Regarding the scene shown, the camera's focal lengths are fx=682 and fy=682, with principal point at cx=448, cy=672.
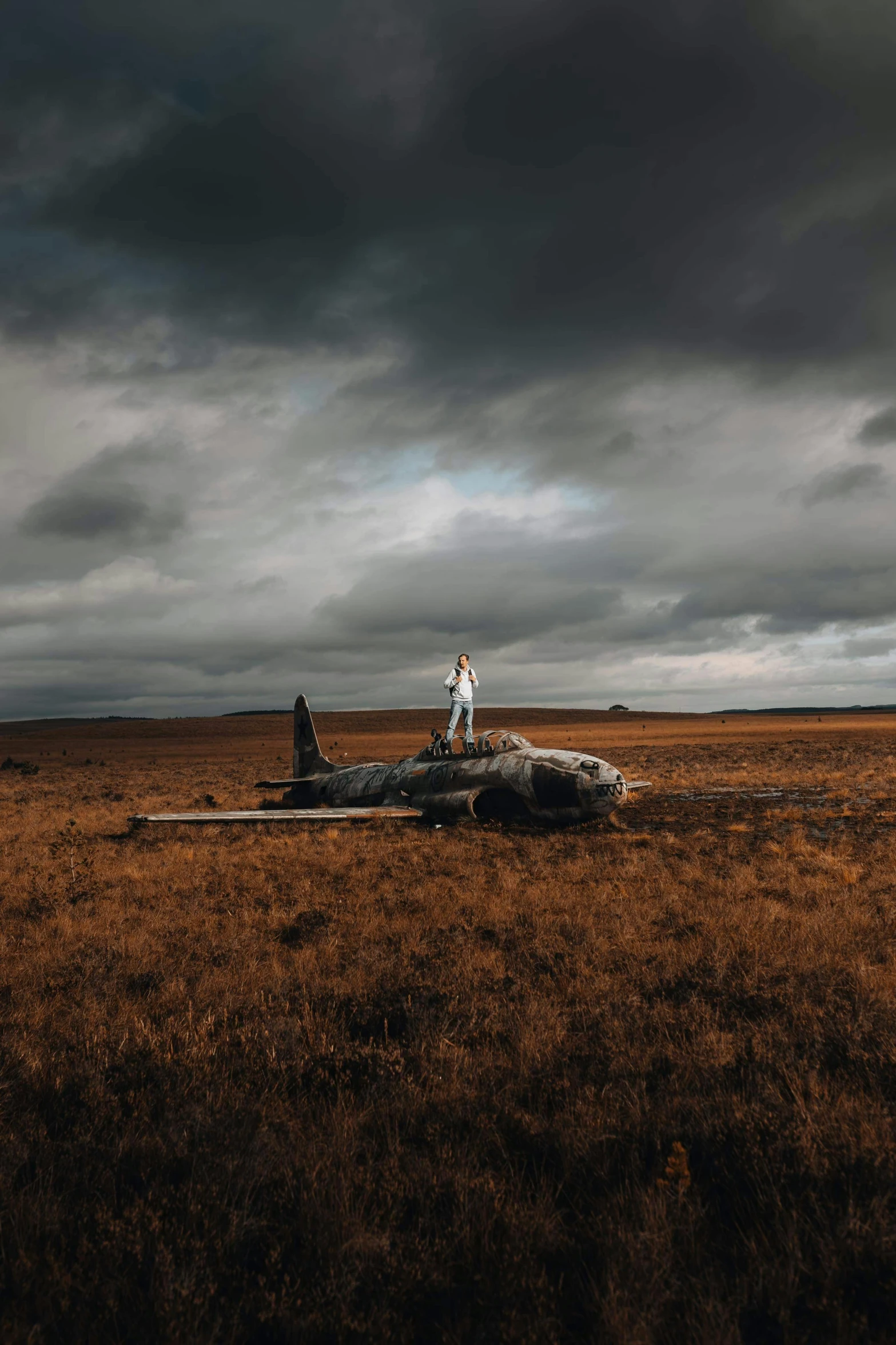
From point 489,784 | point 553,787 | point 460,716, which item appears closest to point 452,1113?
point 553,787

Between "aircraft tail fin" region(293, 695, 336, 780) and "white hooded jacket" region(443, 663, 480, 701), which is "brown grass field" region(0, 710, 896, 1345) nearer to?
"white hooded jacket" region(443, 663, 480, 701)

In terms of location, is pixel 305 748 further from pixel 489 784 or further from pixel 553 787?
pixel 553 787

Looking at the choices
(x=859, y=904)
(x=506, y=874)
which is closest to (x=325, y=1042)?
(x=506, y=874)

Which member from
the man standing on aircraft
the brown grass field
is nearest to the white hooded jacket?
the man standing on aircraft

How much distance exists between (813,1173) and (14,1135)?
424 centimetres

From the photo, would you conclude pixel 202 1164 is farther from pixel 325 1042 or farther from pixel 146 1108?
pixel 325 1042

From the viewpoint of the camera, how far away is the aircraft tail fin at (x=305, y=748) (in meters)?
24.5

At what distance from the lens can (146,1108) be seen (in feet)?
13.5

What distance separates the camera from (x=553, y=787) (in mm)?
14836

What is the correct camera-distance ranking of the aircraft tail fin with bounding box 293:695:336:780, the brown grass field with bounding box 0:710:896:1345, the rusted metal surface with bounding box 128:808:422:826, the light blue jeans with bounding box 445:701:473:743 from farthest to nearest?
the aircraft tail fin with bounding box 293:695:336:780, the light blue jeans with bounding box 445:701:473:743, the rusted metal surface with bounding box 128:808:422:826, the brown grass field with bounding box 0:710:896:1345

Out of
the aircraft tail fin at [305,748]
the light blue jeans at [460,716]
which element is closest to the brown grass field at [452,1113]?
the light blue jeans at [460,716]

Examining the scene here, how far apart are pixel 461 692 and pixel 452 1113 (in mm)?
13916

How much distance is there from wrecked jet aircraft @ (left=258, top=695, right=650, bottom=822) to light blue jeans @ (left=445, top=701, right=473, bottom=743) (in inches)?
13.0

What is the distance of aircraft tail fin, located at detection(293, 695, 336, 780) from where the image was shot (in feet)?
80.4
